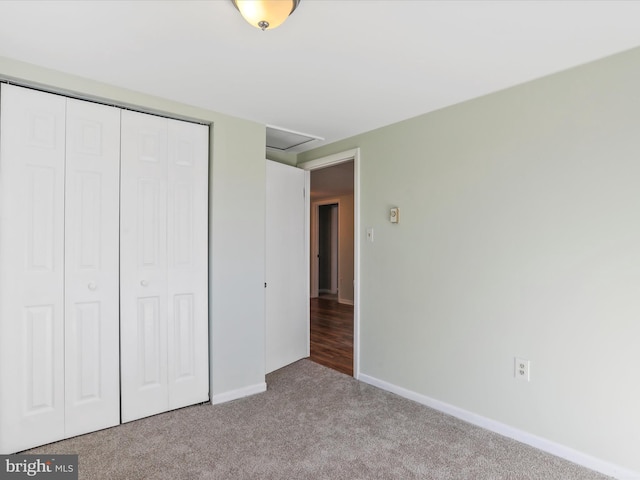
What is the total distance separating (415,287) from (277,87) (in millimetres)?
1814

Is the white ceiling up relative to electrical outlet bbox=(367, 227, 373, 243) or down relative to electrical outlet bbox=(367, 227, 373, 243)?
up

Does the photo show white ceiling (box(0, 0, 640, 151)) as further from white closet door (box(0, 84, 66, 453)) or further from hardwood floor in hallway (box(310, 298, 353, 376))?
hardwood floor in hallway (box(310, 298, 353, 376))

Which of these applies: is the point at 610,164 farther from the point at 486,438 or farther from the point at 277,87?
the point at 277,87

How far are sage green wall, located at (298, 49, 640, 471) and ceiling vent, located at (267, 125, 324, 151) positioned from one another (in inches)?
30.4

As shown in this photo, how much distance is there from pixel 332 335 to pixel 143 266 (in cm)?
296

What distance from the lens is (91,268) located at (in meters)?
2.37

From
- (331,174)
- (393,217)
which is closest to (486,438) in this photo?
(393,217)

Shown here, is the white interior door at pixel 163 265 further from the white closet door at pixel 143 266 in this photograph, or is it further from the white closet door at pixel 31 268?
the white closet door at pixel 31 268

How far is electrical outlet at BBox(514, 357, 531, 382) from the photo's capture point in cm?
227

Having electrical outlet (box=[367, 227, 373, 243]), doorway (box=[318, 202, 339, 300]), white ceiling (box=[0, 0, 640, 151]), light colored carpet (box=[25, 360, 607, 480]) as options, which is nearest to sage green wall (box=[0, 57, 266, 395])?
light colored carpet (box=[25, 360, 607, 480])

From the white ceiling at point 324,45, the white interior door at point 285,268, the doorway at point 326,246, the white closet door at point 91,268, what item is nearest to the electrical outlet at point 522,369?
the white ceiling at point 324,45

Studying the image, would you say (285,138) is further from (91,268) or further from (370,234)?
(91,268)

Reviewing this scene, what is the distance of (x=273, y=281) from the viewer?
3.67 meters

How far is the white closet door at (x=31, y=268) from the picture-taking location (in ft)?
6.84
